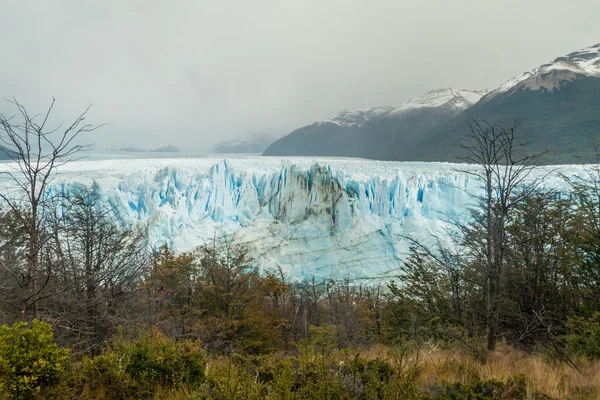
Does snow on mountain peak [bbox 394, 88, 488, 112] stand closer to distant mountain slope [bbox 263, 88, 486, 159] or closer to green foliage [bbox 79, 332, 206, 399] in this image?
distant mountain slope [bbox 263, 88, 486, 159]

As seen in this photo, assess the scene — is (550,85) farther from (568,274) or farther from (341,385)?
(341,385)

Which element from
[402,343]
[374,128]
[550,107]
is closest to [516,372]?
[402,343]

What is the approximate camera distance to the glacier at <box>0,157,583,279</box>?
19594 mm

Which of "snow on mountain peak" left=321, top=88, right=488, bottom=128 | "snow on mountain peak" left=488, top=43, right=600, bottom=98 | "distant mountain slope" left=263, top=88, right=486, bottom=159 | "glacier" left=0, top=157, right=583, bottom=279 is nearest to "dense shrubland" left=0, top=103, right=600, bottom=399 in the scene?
"glacier" left=0, top=157, right=583, bottom=279

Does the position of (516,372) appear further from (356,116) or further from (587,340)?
(356,116)

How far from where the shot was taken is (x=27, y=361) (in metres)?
2.65

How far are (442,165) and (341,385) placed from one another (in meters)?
23.8

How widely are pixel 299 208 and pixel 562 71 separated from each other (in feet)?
205

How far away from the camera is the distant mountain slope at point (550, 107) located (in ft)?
127

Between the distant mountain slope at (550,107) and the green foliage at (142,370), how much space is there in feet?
135

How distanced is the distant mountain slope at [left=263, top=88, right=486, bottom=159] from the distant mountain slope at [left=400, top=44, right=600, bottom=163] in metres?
20.6

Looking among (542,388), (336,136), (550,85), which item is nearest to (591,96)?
(550,85)

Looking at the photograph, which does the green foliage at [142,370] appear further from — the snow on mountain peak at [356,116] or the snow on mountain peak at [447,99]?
the snow on mountain peak at [447,99]

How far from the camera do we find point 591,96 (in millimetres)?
48188
